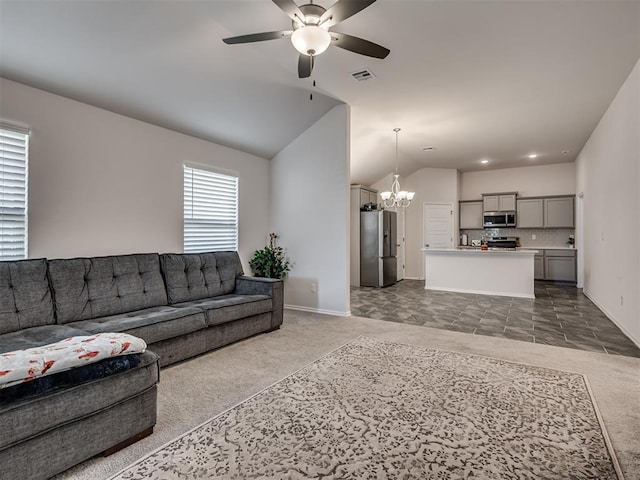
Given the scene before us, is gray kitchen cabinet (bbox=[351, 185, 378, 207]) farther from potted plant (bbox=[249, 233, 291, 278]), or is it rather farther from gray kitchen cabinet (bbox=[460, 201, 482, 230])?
potted plant (bbox=[249, 233, 291, 278])

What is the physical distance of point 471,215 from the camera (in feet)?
30.4

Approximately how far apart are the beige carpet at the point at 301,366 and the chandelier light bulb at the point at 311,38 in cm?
248

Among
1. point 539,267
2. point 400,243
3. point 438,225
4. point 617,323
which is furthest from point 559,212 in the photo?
point 617,323

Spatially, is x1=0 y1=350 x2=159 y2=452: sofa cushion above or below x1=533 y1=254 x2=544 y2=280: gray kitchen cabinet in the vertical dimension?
below

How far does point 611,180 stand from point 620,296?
1.60m

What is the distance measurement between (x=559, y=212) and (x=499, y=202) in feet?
4.36

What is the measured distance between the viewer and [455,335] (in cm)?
404

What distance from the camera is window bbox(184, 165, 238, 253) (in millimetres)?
4605

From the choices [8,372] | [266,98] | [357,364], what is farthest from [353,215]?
[8,372]

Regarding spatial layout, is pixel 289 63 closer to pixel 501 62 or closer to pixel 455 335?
pixel 501 62

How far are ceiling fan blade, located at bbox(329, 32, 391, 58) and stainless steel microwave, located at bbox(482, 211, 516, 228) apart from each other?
24.6 feet

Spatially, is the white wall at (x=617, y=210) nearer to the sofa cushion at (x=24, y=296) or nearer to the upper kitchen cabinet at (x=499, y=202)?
the upper kitchen cabinet at (x=499, y=202)

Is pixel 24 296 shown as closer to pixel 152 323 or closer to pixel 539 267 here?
pixel 152 323

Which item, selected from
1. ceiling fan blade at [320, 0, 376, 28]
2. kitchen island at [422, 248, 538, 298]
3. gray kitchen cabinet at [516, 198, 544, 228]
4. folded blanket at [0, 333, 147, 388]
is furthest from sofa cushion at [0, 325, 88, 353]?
gray kitchen cabinet at [516, 198, 544, 228]
